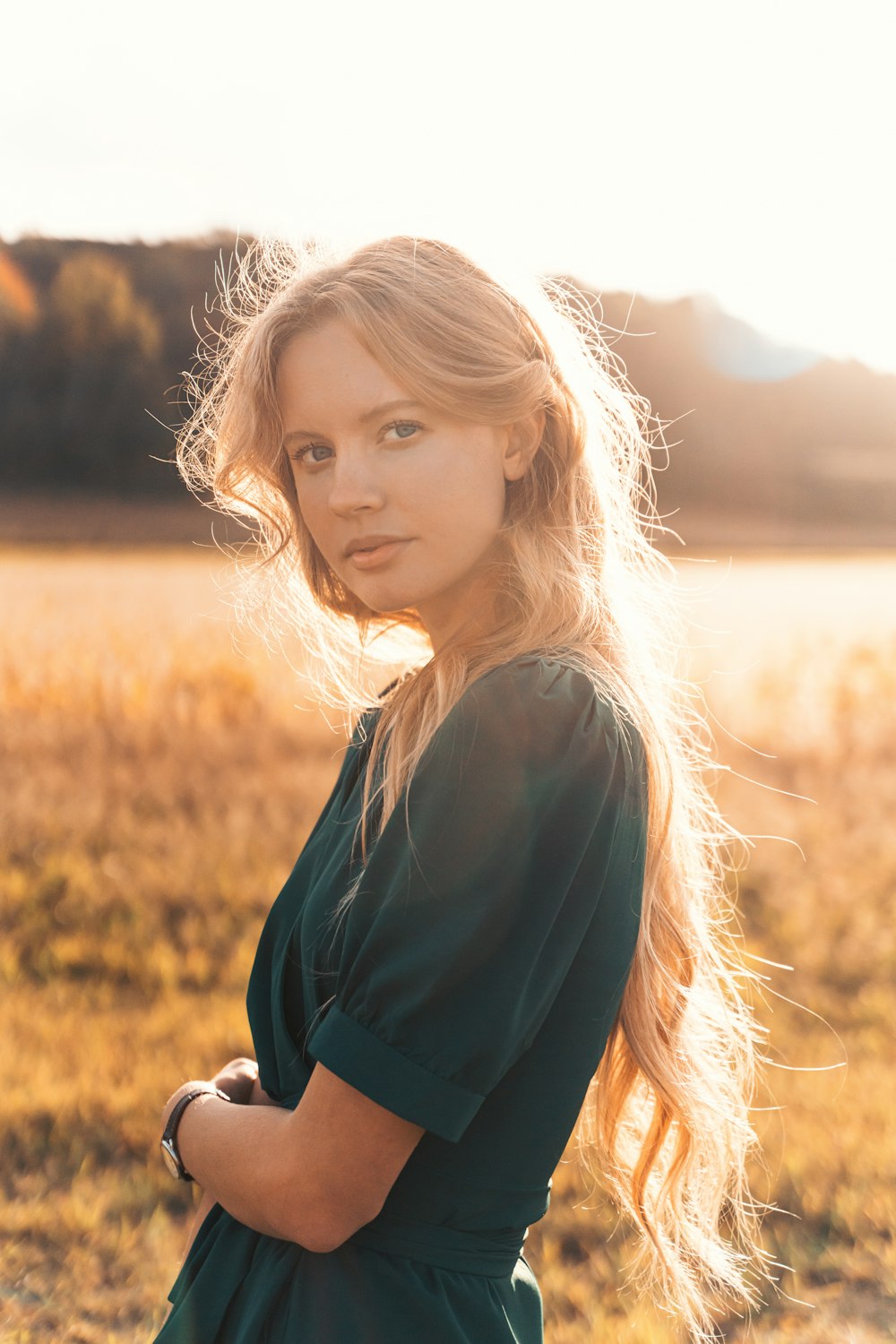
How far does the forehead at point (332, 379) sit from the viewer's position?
120 cm

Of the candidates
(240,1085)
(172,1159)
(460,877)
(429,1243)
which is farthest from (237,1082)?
(460,877)

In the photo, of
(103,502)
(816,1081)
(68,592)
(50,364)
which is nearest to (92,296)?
(50,364)

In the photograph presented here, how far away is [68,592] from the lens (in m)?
5.42

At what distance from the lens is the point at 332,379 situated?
4.02ft

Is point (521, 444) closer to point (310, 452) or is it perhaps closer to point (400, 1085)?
point (310, 452)

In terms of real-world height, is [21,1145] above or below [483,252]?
below

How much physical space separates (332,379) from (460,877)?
1.99 ft

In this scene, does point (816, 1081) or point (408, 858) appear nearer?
point (408, 858)

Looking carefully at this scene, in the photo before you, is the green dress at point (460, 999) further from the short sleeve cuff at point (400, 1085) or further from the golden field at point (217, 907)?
the golden field at point (217, 907)

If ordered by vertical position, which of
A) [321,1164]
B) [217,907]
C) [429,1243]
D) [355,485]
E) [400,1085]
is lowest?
[217,907]

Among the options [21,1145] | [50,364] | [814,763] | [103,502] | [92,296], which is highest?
[92,296]

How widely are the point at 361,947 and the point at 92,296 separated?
5898mm

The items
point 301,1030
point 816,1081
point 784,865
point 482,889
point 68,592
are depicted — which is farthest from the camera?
point 68,592

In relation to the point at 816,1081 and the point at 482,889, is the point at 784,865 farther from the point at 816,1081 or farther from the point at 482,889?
the point at 482,889
